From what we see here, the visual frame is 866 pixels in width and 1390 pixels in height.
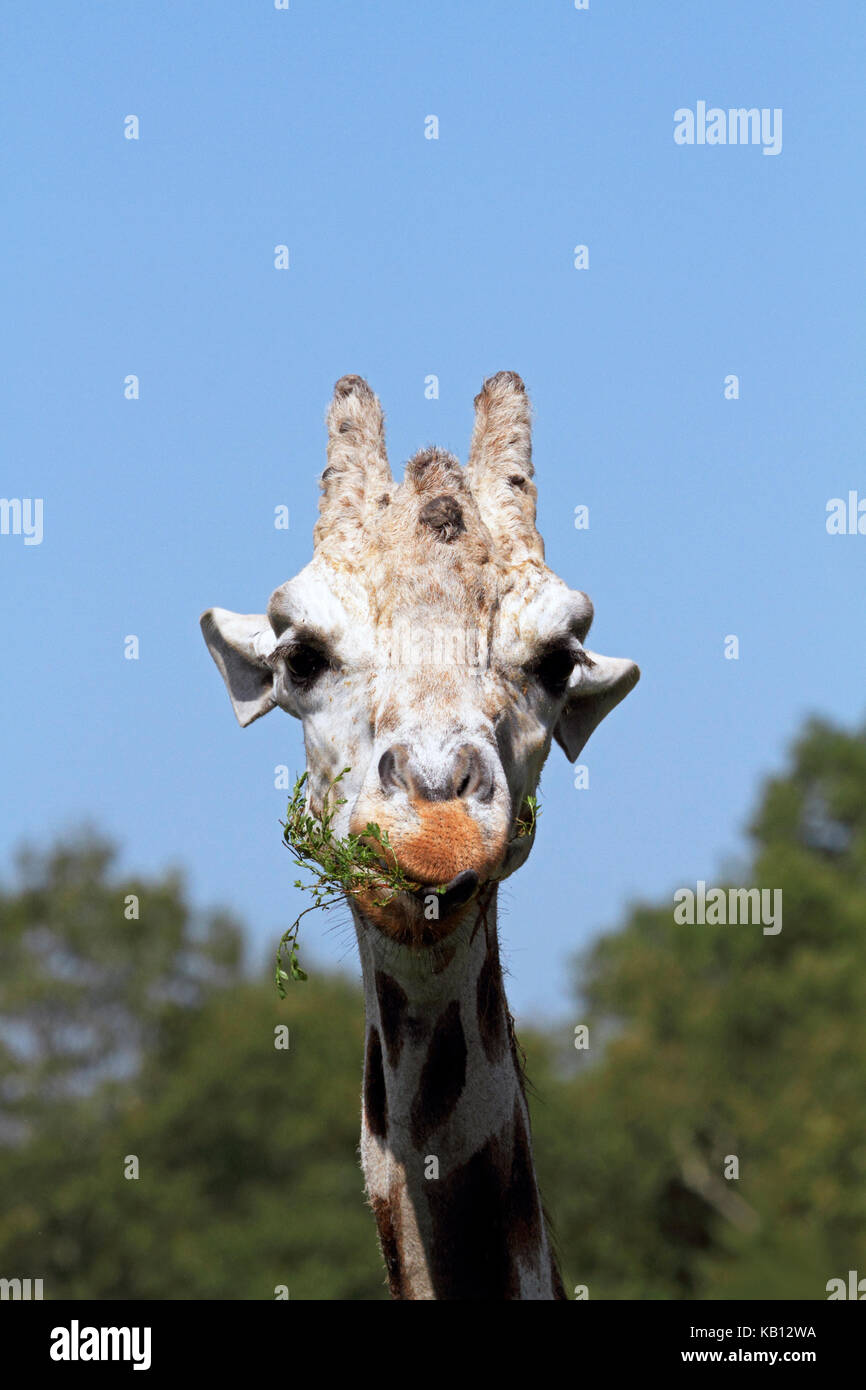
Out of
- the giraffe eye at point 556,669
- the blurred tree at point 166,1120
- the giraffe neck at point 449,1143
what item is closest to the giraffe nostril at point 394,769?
the giraffe neck at point 449,1143

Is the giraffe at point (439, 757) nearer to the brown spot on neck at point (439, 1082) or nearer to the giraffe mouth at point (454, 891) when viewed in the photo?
the brown spot on neck at point (439, 1082)

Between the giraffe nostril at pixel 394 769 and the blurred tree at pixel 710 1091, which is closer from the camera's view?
the giraffe nostril at pixel 394 769

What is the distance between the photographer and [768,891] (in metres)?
76.2

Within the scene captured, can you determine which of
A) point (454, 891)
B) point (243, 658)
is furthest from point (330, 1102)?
point (454, 891)

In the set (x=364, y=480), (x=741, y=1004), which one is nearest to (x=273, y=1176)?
(x=741, y=1004)

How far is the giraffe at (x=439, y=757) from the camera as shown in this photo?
7416mm

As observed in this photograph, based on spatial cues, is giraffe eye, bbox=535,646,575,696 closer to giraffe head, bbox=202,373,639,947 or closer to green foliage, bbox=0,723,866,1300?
giraffe head, bbox=202,373,639,947

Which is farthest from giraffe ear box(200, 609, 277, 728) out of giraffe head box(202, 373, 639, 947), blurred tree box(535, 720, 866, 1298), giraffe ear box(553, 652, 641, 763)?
blurred tree box(535, 720, 866, 1298)

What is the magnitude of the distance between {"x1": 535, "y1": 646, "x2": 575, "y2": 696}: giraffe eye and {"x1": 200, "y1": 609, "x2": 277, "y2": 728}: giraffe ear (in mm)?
1678

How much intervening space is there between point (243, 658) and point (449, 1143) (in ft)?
10.0

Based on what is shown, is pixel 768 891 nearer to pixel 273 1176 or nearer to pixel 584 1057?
pixel 584 1057

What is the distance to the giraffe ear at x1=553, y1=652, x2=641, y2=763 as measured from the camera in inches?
356

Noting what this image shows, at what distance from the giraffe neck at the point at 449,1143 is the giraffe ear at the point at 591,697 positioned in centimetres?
163
